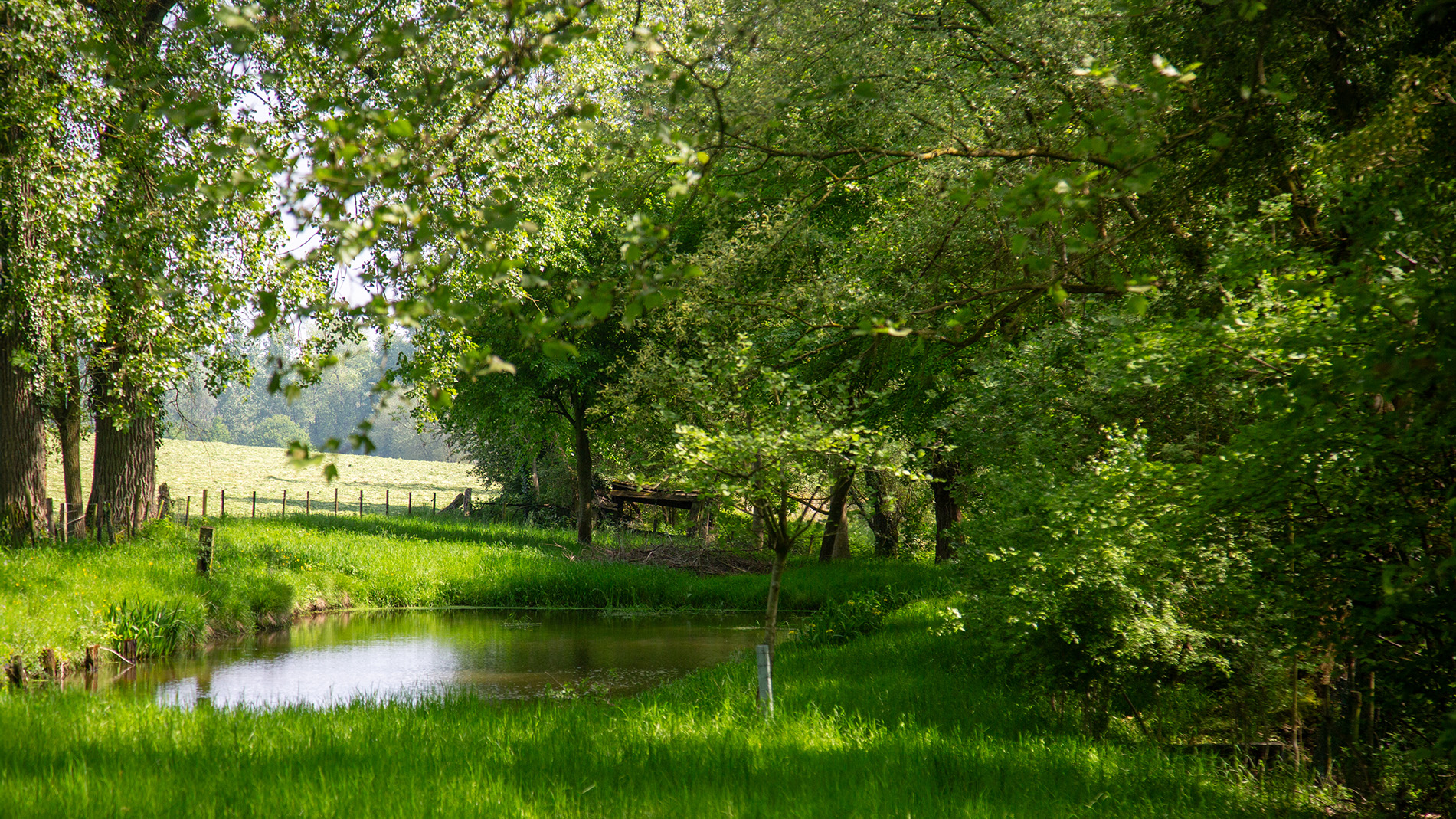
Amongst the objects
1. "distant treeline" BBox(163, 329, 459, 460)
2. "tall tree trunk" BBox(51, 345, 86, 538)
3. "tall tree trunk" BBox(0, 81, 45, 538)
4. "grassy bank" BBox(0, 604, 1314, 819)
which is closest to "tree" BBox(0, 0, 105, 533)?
"tall tree trunk" BBox(0, 81, 45, 538)

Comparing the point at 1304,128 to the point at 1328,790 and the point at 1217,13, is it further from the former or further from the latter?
the point at 1328,790

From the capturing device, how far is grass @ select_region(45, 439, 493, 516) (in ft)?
131

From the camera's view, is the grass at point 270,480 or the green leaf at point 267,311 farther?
the grass at point 270,480

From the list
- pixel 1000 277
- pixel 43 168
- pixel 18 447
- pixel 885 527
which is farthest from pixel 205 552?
pixel 885 527

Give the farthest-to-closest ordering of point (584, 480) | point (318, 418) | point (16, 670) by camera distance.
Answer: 1. point (318, 418)
2. point (584, 480)
3. point (16, 670)

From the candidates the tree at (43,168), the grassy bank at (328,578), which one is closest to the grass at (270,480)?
the grassy bank at (328,578)

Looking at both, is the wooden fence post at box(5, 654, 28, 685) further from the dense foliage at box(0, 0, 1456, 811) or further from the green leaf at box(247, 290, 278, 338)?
the green leaf at box(247, 290, 278, 338)

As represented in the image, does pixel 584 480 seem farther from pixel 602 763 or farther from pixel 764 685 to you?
pixel 602 763

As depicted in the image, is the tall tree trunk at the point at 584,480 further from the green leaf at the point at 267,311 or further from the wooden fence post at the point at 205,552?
the green leaf at the point at 267,311

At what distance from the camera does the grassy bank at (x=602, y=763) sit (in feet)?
16.8

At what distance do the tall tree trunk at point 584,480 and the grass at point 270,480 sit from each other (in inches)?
521

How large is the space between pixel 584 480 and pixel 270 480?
35.7m

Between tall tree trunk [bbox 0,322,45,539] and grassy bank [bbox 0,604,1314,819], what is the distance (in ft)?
25.2

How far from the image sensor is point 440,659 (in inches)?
537
